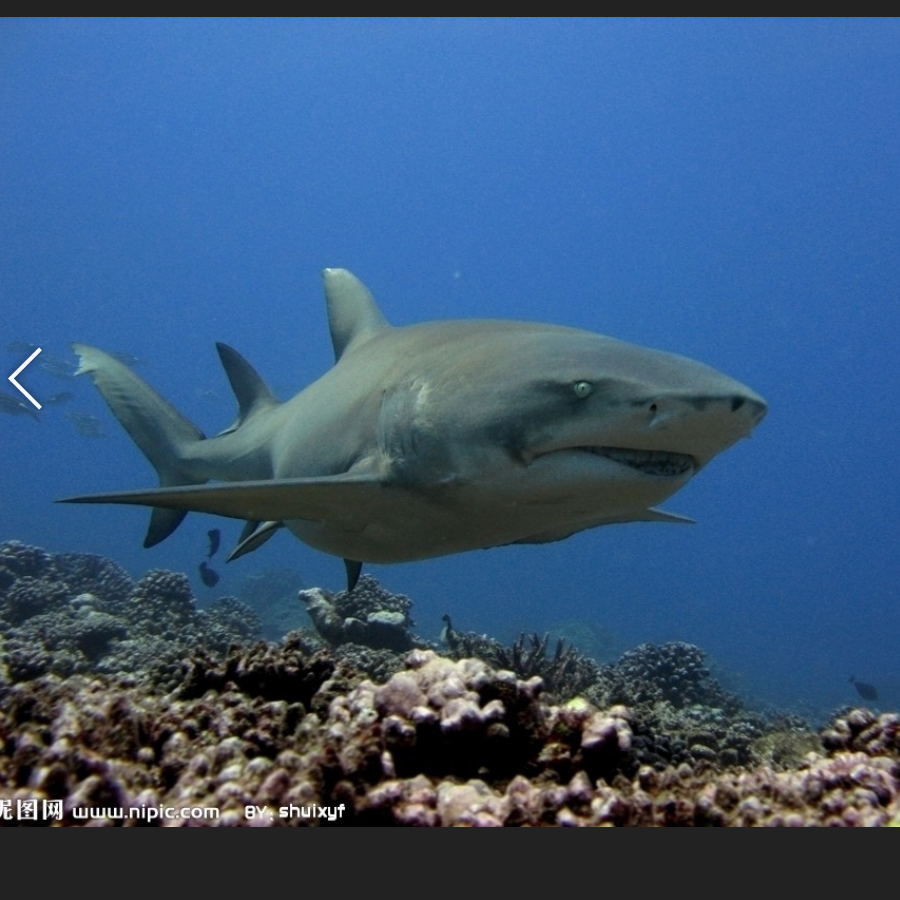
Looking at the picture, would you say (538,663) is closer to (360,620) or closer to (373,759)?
(360,620)

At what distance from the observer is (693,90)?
458 ft

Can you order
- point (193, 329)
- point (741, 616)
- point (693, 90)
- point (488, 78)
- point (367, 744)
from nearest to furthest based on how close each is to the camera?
1. point (367, 744)
2. point (741, 616)
3. point (693, 90)
4. point (488, 78)
5. point (193, 329)

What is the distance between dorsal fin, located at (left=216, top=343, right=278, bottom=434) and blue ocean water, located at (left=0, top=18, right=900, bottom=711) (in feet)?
323

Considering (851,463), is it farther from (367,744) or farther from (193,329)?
(367,744)

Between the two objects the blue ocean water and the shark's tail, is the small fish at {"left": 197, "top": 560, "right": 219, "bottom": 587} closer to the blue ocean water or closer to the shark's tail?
the shark's tail

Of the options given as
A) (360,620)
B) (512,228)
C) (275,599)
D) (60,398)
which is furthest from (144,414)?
(512,228)

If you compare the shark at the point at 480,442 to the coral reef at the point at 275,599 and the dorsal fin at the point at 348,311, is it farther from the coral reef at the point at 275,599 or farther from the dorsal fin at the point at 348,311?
the coral reef at the point at 275,599

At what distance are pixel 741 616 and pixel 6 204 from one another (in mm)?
178696

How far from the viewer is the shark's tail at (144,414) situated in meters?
7.63

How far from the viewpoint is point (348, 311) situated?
7.30m

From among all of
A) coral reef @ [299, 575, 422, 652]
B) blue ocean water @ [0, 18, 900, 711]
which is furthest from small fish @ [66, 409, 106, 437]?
blue ocean water @ [0, 18, 900, 711]

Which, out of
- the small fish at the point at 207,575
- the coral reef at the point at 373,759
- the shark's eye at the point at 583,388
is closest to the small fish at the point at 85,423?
the small fish at the point at 207,575

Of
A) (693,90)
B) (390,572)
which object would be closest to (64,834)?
(390,572)

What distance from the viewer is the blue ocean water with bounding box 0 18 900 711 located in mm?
133125
